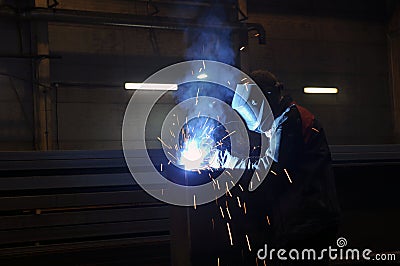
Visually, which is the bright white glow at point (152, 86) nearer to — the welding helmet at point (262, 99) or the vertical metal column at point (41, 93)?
the vertical metal column at point (41, 93)

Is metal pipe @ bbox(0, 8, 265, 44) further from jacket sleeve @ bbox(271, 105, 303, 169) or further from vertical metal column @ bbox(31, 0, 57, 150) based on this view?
jacket sleeve @ bbox(271, 105, 303, 169)

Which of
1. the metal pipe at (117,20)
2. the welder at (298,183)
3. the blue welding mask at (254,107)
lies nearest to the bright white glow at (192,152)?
the blue welding mask at (254,107)

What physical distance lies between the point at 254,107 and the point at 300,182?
1.28 feet

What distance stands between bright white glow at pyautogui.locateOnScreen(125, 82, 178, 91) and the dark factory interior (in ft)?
0.10

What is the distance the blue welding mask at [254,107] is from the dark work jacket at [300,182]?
0.11 metres

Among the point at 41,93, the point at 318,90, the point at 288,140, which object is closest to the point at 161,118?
the point at 41,93

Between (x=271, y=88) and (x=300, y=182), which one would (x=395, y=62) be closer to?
(x=271, y=88)

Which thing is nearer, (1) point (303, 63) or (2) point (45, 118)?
(2) point (45, 118)

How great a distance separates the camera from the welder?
1862 millimetres

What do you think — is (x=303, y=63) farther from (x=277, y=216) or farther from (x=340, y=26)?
(x=277, y=216)

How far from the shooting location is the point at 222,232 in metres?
2.15

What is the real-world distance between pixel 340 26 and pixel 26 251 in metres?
6.63

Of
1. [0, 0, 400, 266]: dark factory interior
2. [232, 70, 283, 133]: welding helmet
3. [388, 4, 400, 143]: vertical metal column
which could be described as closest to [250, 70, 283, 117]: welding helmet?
[232, 70, 283, 133]: welding helmet

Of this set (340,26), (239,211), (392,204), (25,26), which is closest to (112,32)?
(25,26)
